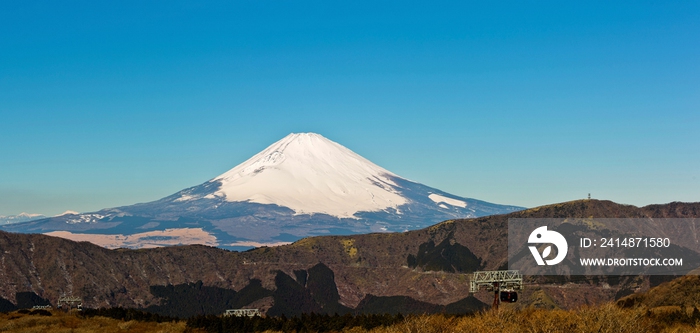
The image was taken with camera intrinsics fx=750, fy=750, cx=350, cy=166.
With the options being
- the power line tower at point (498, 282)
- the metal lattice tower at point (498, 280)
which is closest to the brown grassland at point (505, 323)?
the power line tower at point (498, 282)

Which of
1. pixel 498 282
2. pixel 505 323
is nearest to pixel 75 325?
pixel 498 282

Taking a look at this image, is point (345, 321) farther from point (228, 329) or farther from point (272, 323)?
point (228, 329)

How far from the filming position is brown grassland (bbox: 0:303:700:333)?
61.0 meters

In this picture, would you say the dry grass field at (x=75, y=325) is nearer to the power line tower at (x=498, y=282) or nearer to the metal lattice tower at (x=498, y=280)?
the metal lattice tower at (x=498, y=280)

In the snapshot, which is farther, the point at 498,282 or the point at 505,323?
the point at 498,282

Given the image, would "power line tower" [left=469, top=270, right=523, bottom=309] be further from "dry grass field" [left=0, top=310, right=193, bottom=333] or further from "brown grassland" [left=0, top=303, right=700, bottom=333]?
"dry grass field" [left=0, top=310, right=193, bottom=333]

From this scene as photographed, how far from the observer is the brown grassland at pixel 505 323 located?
61.0 m

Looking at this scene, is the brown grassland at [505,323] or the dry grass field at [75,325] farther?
the dry grass field at [75,325]

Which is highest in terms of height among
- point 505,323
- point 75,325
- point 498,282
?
point 498,282

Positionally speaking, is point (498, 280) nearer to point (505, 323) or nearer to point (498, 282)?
point (498, 282)

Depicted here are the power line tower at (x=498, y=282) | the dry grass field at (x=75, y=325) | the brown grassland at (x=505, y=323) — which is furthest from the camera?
the power line tower at (x=498, y=282)

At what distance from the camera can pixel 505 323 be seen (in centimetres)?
6662

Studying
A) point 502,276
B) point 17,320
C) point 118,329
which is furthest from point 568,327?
point 17,320

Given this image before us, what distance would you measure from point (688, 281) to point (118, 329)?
10555cm
